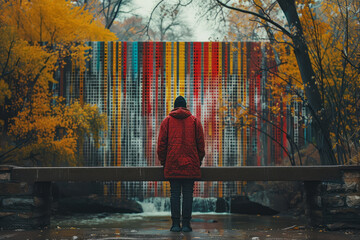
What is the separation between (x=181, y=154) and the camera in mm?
6301

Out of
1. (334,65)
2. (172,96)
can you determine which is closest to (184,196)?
(334,65)

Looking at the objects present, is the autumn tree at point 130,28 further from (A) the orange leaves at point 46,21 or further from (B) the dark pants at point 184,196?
(B) the dark pants at point 184,196

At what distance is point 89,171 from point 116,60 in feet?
25.0

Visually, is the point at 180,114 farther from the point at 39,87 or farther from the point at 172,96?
the point at 39,87

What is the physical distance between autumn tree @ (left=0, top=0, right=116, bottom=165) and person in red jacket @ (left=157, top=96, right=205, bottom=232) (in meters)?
6.58

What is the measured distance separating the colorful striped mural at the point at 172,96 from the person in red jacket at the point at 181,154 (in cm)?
676

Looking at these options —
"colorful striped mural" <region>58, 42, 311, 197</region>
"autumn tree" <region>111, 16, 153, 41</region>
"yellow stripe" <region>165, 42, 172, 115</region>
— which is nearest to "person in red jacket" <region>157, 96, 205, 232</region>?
"colorful striped mural" <region>58, 42, 311, 197</region>

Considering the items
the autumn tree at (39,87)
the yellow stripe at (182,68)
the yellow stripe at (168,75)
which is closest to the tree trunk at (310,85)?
the yellow stripe at (182,68)

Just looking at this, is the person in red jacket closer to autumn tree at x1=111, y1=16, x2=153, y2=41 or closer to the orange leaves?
the orange leaves

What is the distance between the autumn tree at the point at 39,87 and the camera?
12.2 metres

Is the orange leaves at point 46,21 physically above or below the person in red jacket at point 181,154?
above

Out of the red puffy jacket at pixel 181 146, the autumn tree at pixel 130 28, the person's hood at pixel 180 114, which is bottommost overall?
the red puffy jacket at pixel 181 146

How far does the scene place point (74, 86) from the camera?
1376cm

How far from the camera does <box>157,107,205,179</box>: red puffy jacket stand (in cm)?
630
